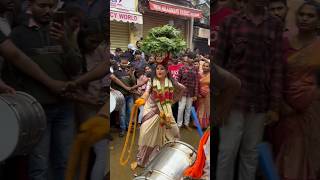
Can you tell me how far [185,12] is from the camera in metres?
19.6

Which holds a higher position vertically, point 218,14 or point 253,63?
point 218,14

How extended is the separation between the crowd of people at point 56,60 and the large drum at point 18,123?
33 mm

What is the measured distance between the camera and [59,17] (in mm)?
1705

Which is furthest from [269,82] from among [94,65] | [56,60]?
[56,60]

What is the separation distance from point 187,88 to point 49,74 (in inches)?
283

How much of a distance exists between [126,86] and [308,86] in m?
6.61

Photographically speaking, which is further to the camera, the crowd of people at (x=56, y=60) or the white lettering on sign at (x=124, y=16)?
the white lettering on sign at (x=124, y=16)

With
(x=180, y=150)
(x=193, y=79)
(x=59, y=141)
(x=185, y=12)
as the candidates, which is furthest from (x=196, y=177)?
(x=185, y=12)

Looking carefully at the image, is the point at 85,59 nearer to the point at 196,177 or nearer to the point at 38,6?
the point at 38,6

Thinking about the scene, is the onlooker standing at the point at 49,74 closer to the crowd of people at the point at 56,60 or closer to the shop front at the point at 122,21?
the crowd of people at the point at 56,60

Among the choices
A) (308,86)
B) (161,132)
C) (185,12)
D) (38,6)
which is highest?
(185,12)

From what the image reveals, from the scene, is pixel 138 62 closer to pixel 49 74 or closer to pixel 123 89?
pixel 123 89

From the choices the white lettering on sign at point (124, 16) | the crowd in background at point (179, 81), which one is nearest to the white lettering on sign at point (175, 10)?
the white lettering on sign at point (124, 16)

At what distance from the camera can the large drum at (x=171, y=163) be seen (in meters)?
3.61
